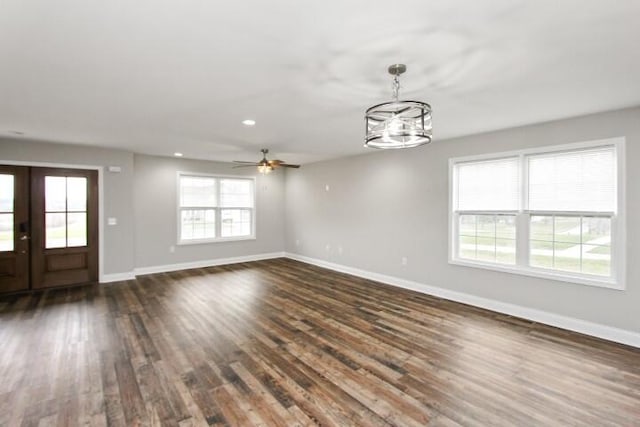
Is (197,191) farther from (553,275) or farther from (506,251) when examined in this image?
(553,275)

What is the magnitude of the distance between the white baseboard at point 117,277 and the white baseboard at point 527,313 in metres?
4.63

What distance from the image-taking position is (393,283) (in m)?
5.85

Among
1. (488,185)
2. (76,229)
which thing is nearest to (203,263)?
(76,229)

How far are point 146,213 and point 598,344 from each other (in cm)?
757

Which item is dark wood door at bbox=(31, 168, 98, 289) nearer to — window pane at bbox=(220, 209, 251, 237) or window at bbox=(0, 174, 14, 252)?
window at bbox=(0, 174, 14, 252)

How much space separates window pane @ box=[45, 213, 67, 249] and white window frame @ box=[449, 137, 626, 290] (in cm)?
668

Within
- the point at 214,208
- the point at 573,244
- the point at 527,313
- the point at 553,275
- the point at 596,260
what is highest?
the point at 214,208

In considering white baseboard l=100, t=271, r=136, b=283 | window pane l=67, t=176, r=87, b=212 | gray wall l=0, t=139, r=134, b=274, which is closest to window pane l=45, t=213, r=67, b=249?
window pane l=67, t=176, r=87, b=212

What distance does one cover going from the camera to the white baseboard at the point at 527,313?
136 inches

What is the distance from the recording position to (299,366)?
2914 mm

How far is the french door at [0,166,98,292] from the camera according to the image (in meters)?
5.22

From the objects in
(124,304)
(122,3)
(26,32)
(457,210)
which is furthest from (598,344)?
(124,304)

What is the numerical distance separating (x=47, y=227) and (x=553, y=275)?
7846mm

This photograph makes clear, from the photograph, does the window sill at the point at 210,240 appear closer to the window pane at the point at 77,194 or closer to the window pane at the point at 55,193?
the window pane at the point at 77,194
